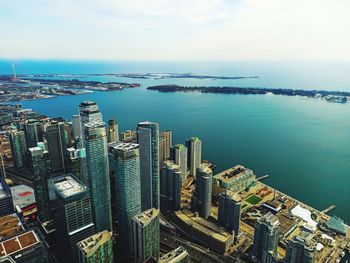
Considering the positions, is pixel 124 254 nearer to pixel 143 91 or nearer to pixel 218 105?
pixel 218 105

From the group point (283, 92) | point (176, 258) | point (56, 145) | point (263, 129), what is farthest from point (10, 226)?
point (283, 92)

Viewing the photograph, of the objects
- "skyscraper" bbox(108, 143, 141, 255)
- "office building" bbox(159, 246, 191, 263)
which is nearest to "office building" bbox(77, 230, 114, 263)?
"office building" bbox(159, 246, 191, 263)

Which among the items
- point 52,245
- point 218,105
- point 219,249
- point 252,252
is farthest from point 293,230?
point 218,105

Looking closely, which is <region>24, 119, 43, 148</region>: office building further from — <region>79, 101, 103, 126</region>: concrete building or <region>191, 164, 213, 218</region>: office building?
<region>191, 164, 213, 218</region>: office building

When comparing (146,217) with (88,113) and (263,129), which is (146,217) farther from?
(263,129)

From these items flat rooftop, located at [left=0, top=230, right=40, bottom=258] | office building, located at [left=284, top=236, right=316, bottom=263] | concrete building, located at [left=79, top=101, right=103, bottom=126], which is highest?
concrete building, located at [left=79, top=101, right=103, bottom=126]

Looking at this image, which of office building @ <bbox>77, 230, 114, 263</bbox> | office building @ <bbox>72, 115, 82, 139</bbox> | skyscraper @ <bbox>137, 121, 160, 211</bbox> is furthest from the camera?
office building @ <bbox>72, 115, 82, 139</bbox>
